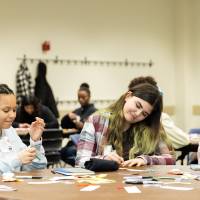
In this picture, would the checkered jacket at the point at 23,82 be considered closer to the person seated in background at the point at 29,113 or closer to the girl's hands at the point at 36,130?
the person seated in background at the point at 29,113

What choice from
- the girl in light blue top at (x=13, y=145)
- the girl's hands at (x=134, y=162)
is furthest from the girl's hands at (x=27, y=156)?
the girl's hands at (x=134, y=162)

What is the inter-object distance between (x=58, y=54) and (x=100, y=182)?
6.80m

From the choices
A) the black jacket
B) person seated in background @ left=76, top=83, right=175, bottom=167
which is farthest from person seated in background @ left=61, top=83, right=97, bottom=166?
person seated in background @ left=76, top=83, right=175, bottom=167

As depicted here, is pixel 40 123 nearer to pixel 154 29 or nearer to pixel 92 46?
pixel 92 46

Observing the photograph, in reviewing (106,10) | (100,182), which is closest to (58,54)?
(106,10)

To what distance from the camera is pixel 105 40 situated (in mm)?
9789

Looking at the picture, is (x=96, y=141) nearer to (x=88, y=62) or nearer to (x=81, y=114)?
(x=81, y=114)

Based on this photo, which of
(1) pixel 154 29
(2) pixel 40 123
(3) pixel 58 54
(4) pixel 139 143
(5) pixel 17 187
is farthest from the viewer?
(1) pixel 154 29

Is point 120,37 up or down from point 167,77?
up

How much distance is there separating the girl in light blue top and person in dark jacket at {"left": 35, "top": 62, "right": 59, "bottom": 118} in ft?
18.2

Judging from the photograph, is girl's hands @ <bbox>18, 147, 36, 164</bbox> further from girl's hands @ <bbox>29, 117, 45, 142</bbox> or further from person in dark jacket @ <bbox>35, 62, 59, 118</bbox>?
person in dark jacket @ <bbox>35, 62, 59, 118</bbox>

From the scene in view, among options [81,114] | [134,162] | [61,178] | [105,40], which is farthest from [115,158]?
[105,40]

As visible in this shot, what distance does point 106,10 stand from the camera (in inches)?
385

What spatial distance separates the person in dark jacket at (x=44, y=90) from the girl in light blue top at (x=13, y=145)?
5.54 m
